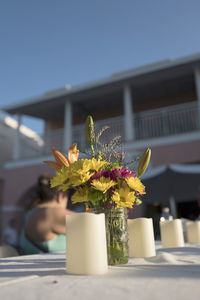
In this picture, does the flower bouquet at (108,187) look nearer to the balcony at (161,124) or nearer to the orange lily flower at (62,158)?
the orange lily flower at (62,158)

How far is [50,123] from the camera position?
40.2 ft

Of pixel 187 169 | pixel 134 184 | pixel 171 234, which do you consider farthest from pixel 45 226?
pixel 187 169

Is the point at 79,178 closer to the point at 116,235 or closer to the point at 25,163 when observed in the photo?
the point at 116,235

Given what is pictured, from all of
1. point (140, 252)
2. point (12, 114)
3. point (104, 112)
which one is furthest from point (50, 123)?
point (140, 252)

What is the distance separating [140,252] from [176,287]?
2.21ft

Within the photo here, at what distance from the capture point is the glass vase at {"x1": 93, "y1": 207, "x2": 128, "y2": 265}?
105cm

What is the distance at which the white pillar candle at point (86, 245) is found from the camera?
0.83 m

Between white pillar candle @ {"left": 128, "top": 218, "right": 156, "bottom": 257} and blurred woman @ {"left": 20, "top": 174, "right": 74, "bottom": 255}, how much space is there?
133 centimetres

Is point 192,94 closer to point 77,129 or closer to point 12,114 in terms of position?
point 77,129

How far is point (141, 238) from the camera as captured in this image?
1.29m

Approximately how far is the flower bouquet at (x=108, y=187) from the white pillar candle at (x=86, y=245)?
0.49 feet

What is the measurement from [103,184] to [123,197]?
0.12 m

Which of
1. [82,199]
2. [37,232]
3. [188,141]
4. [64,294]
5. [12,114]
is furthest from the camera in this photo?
[12,114]

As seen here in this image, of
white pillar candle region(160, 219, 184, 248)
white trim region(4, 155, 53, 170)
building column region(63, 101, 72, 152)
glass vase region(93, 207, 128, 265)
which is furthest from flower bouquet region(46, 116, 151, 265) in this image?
white trim region(4, 155, 53, 170)
